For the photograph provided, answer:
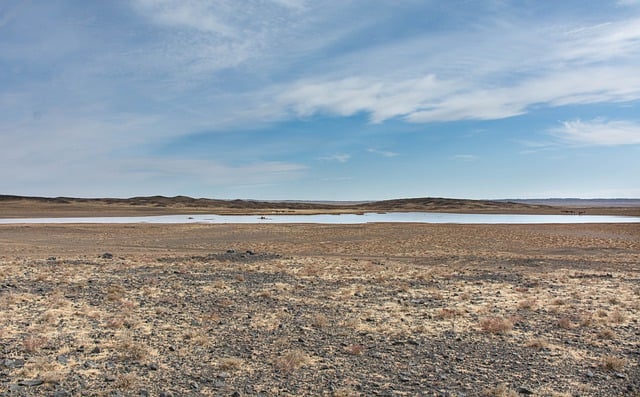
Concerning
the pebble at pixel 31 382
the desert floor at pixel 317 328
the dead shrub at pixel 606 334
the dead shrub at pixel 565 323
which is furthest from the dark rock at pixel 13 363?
the dead shrub at pixel 606 334

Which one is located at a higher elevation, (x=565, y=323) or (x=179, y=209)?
(x=179, y=209)

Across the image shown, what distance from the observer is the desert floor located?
747 centimetres

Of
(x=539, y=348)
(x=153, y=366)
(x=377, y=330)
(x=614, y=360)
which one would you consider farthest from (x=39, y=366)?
(x=614, y=360)

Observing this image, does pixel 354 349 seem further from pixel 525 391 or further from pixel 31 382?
pixel 31 382

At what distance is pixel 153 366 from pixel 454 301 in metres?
8.76

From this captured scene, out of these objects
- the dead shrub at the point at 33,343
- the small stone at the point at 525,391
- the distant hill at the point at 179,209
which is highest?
the distant hill at the point at 179,209

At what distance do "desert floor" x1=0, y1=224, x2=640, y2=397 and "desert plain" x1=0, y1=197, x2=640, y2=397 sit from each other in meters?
0.04

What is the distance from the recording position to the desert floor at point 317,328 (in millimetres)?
7466

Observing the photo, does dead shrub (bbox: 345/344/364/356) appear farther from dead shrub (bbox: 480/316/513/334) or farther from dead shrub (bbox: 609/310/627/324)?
dead shrub (bbox: 609/310/627/324)

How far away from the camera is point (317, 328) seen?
35.3 ft

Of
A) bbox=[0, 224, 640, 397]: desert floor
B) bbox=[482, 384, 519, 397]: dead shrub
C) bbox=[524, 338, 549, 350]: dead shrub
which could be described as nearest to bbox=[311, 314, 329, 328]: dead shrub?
bbox=[0, 224, 640, 397]: desert floor

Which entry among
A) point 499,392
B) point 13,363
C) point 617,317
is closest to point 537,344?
point 499,392

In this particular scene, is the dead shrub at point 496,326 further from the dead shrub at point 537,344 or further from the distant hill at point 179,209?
the distant hill at point 179,209

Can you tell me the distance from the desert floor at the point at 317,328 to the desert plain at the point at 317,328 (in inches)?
1.7
